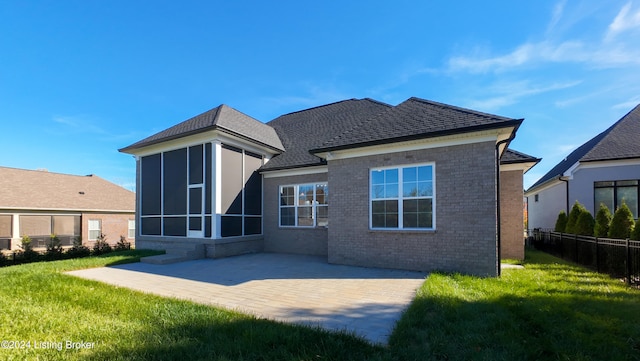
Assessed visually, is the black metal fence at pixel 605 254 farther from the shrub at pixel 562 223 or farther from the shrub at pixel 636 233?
the shrub at pixel 562 223

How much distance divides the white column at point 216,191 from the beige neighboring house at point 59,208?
1708 centimetres

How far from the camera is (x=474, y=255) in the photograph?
782cm

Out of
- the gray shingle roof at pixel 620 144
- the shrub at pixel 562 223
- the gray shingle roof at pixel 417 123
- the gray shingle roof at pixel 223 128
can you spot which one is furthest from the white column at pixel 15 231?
the gray shingle roof at pixel 620 144

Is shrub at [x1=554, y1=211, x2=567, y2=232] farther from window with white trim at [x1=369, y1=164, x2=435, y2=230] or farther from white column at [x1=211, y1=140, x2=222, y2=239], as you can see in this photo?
white column at [x1=211, y1=140, x2=222, y2=239]

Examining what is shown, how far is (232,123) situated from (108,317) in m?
10.2

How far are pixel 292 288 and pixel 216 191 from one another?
6.45 metres

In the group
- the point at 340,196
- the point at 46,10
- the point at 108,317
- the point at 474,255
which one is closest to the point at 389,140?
the point at 340,196

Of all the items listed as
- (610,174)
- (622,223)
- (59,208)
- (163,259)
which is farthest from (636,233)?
(59,208)

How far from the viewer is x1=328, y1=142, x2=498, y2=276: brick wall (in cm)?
779

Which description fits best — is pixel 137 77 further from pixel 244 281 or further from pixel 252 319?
pixel 252 319

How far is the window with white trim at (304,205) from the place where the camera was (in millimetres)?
12797

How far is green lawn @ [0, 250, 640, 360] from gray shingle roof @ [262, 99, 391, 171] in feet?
27.3

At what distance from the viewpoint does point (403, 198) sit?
29.5ft

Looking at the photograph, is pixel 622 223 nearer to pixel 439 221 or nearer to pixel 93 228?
pixel 439 221
